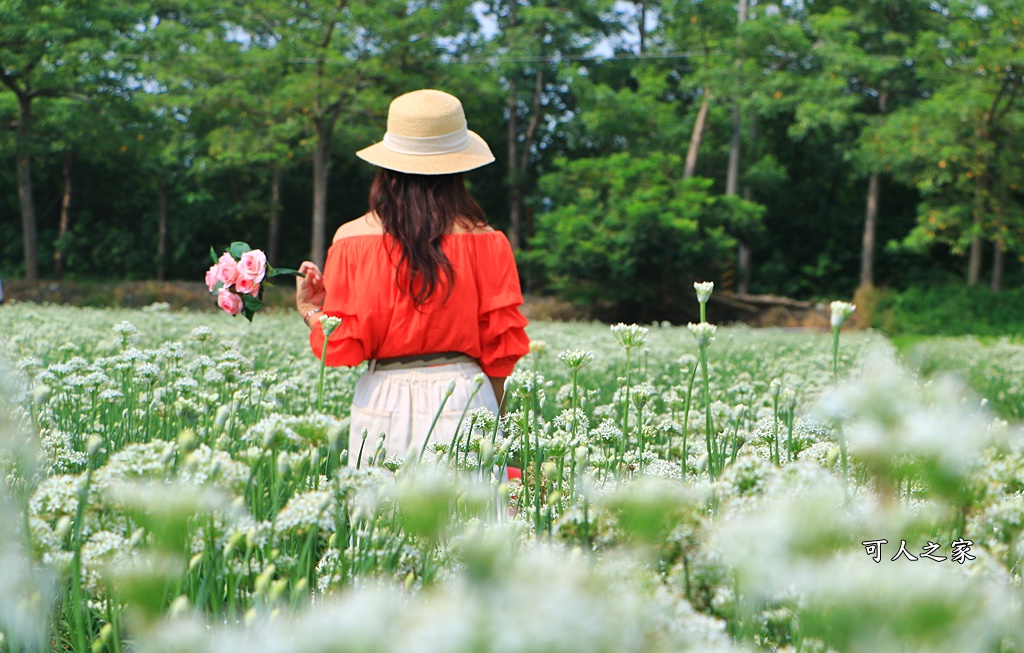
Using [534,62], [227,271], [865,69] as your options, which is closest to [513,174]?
[534,62]

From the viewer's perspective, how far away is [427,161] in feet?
11.2

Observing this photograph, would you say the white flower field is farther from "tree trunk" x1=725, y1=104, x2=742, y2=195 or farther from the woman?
"tree trunk" x1=725, y1=104, x2=742, y2=195

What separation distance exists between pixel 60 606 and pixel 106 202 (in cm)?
3877

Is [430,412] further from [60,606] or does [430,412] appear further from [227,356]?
[60,606]

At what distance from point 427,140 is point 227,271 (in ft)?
3.06

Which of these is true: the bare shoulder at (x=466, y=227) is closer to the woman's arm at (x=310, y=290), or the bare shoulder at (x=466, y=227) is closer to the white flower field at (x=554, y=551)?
the woman's arm at (x=310, y=290)

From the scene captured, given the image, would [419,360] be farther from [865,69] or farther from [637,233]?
[865,69]

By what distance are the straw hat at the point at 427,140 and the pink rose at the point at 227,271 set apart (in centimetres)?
67

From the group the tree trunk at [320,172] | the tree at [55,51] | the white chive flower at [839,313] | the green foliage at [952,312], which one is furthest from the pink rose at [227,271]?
the green foliage at [952,312]

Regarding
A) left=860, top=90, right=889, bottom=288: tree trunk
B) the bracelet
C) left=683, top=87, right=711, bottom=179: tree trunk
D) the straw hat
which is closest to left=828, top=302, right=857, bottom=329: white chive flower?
the straw hat

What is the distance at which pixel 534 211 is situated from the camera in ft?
117

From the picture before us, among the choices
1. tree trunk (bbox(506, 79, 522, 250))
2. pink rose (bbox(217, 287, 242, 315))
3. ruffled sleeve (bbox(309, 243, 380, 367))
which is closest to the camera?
ruffled sleeve (bbox(309, 243, 380, 367))

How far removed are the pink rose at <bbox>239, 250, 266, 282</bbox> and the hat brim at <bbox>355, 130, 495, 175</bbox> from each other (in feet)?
1.88

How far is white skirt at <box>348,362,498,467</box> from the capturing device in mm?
3391
